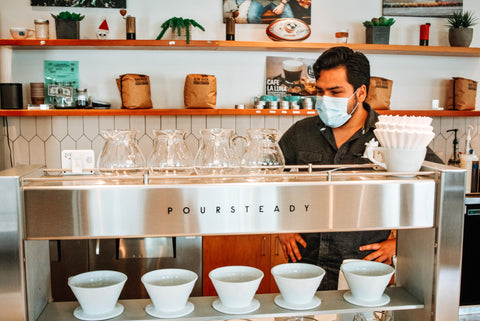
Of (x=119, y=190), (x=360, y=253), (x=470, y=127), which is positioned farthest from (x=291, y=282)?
(x=470, y=127)

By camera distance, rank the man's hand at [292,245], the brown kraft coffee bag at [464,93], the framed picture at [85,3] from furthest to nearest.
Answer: the brown kraft coffee bag at [464,93], the framed picture at [85,3], the man's hand at [292,245]

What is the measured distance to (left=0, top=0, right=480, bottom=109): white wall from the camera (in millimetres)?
3615

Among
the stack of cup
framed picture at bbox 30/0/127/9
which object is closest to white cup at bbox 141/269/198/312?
the stack of cup

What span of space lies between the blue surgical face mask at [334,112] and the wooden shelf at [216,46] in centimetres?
120

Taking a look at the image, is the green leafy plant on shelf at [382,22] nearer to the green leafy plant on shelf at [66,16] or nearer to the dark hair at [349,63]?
the dark hair at [349,63]

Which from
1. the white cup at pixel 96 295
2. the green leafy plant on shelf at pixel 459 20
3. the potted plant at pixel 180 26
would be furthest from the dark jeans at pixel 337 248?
the green leafy plant on shelf at pixel 459 20

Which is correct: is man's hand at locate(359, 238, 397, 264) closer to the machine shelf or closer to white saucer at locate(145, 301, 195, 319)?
the machine shelf

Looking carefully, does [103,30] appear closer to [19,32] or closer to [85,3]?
[85,3]

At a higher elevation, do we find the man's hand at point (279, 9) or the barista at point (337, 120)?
the man's hand at point (279, 9)

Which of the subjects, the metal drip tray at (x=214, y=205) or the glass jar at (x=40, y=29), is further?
the glass jar at (x=40, y=29)

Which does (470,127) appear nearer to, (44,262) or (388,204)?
(388,204)

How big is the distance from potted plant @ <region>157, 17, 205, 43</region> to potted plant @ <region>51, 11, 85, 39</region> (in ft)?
1.94

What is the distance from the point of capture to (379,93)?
366cm

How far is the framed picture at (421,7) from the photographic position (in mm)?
3922
